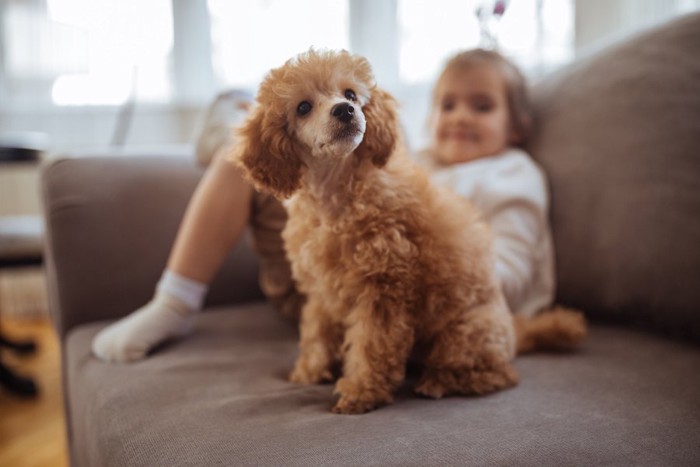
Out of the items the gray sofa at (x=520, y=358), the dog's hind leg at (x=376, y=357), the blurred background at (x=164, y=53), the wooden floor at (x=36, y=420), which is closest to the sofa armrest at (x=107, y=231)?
the gray sofa at (x=520, y=358)

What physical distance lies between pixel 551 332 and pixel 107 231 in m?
0.96

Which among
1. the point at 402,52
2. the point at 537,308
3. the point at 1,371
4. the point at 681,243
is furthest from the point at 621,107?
the point at 1,371

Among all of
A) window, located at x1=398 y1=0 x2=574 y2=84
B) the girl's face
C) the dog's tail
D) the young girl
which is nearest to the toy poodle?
the dog's tail

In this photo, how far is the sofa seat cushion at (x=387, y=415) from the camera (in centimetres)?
62

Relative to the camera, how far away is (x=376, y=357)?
0.77 m

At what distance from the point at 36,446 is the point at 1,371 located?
447mm

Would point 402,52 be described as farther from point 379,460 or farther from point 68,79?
point 379,460

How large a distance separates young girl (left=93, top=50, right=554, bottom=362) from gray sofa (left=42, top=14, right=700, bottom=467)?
0.05 m

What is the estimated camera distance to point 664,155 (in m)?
1.04

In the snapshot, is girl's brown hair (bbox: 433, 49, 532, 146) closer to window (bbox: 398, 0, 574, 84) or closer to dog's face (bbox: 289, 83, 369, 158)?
window (bbox: 398, 0, 574, 84)

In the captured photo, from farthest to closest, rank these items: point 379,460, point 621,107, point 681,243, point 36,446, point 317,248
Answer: point 36,446 → point 621,107 → point 681,243 → point 317,248 → point 379,460

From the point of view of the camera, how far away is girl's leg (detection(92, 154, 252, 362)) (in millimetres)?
1048

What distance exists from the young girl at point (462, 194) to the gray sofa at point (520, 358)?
0.16ft

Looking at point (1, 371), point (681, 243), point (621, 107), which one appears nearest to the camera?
point (681, 243)
